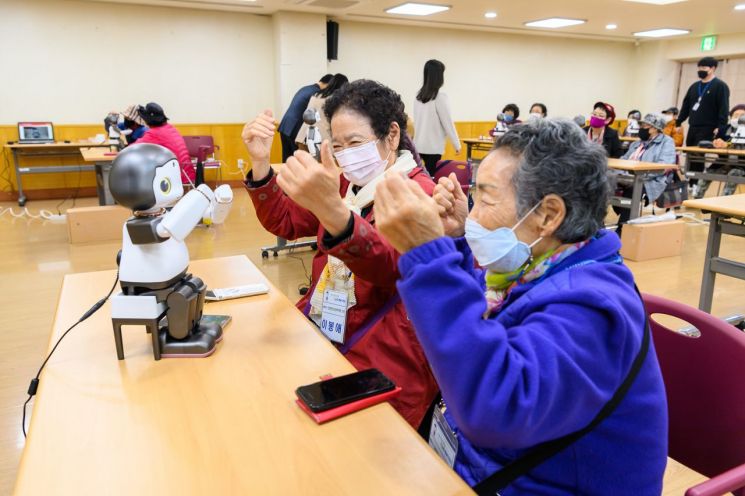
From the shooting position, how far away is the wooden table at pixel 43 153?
6.66 meters

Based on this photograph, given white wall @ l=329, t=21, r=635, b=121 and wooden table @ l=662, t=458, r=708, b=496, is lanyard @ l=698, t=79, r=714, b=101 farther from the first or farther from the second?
wooden table @ l=662, t=458, r=708, b=496

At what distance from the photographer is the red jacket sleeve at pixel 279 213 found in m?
1.69

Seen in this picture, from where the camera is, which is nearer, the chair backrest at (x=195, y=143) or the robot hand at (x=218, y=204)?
the robot hand at (x=218, y=204)

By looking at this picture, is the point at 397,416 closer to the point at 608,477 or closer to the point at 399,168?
the point at 608,477

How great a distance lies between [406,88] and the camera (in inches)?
377

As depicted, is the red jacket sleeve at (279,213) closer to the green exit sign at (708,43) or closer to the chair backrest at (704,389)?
the chair backrest at (704,389)

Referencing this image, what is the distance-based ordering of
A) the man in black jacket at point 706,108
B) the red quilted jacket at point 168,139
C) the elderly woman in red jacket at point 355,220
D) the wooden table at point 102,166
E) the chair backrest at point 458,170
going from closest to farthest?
the elderly woman in red jacket at point 355,220
the chair backrest at point 458,170
the red quilted jacket at point 168,139
the wooden table at point 102,166
the man in black jacket at point 706,108

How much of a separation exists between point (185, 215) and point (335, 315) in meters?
0.57

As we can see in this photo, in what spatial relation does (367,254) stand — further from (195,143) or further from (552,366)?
(195,143)

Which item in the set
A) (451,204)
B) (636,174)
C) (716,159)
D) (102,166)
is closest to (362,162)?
(451,204)

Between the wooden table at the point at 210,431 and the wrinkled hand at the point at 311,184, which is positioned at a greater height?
the wrinkled hand at the point at 311,184

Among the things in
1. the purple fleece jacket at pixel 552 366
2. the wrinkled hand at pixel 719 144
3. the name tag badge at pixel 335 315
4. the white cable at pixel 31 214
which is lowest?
the white cable at pixel 31 214

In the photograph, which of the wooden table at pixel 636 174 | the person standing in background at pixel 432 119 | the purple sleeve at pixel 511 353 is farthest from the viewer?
the person standing in background at pixel 432 119

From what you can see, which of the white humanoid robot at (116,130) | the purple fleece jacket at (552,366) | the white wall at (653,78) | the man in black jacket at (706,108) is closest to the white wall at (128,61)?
the white humanoid robot at (116,130)
